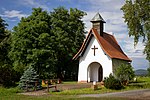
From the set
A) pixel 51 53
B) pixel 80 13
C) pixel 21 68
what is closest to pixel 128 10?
pixel 51 53

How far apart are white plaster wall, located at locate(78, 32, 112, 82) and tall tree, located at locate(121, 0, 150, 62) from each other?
6.26 m

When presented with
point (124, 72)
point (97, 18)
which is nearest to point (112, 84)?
point (124, 72)

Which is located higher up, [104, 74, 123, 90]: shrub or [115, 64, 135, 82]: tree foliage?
[115, 64, 135, 82]: tree foliage

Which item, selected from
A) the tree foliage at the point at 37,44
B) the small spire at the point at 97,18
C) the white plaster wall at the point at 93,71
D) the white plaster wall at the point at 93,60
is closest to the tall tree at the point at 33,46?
the tree foliage at the point at 37,44

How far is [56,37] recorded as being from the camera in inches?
1666

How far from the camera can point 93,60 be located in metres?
37.3

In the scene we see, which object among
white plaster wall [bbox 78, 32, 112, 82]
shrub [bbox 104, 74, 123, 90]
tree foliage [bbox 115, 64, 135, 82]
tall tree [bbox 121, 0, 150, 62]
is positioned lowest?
shrub [bbox 104, 74, 123, 90]

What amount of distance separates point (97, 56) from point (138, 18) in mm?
8689

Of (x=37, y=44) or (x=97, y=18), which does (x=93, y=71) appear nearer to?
(x=97, y=18)

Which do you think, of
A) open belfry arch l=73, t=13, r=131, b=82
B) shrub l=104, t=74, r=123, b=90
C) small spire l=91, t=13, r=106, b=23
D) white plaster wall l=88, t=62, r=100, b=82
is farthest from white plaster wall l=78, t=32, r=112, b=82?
shrub l=104, t=74, r=123, b=90

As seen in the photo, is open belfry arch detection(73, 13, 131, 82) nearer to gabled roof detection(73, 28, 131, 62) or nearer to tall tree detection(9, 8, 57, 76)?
gabled roof detection(73, 28, 131, 62)

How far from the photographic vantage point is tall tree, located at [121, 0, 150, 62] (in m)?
30.3

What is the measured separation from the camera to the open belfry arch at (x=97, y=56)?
119 ft

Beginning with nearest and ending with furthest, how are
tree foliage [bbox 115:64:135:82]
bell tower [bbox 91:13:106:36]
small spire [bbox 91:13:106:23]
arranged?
tree foliage [bbox 115:64:135:82] → bell tower [bbox 91:13:106:36] → small spire [bbox 91:13:106:23]
